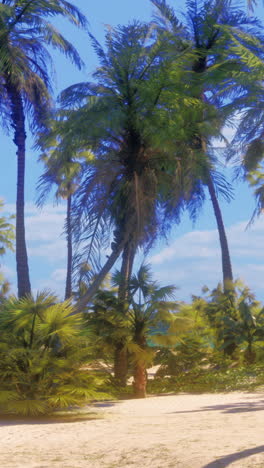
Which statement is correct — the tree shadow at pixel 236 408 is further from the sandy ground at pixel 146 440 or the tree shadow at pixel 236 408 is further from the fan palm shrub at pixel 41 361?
the fan palm shrub at pixel 41 361

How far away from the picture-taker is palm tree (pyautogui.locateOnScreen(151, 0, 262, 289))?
832 inches

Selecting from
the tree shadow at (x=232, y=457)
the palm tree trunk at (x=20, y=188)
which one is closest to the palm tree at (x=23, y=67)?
the palm tree trunk at (x=20, y=188)

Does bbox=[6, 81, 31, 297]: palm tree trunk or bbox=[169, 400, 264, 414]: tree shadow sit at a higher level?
bbox=[6, 81, 31, 297]: palm tree trunk

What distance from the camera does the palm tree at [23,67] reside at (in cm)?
1984

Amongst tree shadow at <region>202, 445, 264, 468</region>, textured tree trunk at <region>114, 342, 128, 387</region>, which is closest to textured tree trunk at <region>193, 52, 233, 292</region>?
textured tree trunk at <region>114, 342, 128, 387</region>

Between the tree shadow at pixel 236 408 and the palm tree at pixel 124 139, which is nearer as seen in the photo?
the tree shadow at pixel 236 408

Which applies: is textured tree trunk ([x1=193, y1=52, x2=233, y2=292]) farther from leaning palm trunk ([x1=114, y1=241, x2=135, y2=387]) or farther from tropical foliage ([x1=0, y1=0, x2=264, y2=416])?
leaning palm trunk ([x1=114, y1=241, x2=135, y2=387])

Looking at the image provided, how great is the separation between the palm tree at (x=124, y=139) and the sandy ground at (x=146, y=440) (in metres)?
8.55

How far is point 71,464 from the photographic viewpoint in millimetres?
7426

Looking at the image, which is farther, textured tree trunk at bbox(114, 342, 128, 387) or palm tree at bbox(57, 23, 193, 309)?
palm tree at bbox(57, 23, 193, 309)

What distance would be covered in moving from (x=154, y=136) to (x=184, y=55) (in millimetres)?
3681

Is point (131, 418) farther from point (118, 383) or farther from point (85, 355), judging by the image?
point (118, 383)

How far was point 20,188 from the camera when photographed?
20438 millimetres

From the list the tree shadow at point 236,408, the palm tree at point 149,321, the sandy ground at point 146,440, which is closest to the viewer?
the sandy ground at point 146,440
